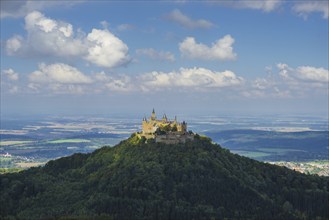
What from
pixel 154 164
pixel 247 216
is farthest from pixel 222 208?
pixel 154 164

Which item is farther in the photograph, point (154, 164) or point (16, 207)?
point (154, 164)

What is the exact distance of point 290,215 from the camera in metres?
183

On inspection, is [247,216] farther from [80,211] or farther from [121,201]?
[80,211]

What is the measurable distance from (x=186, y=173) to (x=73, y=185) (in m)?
44.1

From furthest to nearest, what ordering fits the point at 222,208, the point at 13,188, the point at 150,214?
the point at 13,188, the point at 222,208, the point at 150,214

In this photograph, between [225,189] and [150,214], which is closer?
[150,214]

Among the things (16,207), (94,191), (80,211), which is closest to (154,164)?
(94,191)

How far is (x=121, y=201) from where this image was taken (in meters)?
174

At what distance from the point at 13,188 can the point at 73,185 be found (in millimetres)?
22343

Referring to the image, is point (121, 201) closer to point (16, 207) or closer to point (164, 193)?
point (164, 193)

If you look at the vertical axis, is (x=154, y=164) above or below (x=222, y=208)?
above

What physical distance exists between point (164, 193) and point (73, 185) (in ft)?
125

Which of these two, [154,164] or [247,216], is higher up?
[154,164]

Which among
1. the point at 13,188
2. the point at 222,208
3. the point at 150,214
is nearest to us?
the point at 150,214
